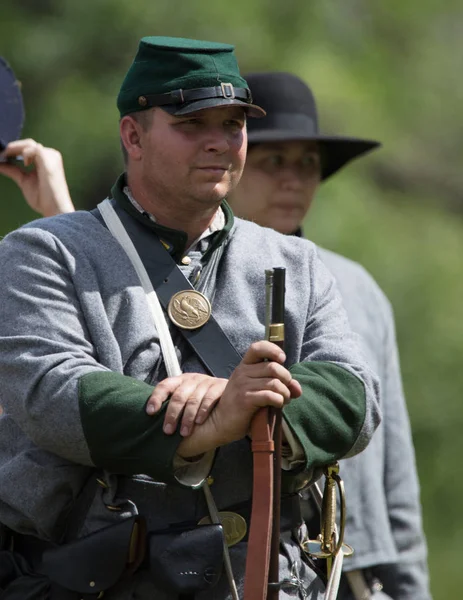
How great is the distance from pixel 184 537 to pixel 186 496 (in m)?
0.15

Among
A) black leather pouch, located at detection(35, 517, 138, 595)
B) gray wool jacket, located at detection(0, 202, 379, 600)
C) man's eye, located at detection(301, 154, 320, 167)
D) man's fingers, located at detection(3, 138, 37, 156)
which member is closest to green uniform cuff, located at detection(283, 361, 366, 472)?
gray wool jacket, located at detection(0, 202, 379, 600)

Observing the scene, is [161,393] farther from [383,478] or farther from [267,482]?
[383,478]

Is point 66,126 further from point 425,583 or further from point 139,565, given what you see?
point 139,565

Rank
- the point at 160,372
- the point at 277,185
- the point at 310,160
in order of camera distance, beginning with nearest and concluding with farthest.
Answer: the point at 160,372 → the point at 277,185 → the point at 310,160

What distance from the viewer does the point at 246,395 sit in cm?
361

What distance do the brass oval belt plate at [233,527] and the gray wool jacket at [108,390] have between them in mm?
25

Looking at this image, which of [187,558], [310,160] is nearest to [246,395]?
[187,558]

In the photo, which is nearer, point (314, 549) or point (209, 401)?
point (209, 401)

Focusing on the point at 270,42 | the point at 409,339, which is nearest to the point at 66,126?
the point at 270,42

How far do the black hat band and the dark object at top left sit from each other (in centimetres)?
137

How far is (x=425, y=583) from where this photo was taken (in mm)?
5848

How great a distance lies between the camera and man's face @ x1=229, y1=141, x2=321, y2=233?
5.99m

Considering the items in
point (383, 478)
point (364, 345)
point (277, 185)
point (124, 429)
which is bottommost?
point (383, 478)

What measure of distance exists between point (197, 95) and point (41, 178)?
1618mm
